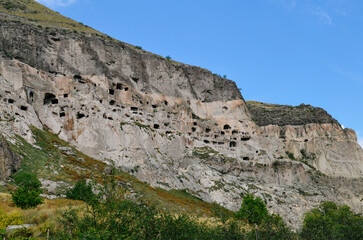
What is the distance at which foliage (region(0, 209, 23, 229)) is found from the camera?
2633 cm

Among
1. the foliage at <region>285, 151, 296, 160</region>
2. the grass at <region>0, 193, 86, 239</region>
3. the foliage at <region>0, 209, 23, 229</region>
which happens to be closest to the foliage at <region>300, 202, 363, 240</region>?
the grass at <region>0, 193, 86, 239</region>

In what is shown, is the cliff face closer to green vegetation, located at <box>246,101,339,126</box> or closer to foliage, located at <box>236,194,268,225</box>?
green vegetation, located at <box>246,101,339,126</box>

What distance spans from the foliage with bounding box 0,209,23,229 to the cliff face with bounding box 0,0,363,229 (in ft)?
89.2

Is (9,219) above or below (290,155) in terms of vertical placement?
below

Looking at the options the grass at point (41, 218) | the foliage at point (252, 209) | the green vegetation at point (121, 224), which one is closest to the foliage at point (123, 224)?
the green vegetation at point (121, 224)

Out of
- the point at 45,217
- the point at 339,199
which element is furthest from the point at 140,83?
the point at 45,217

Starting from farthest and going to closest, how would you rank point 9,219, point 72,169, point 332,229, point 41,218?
point 72,169, point 332,229, point 41,218, point 9,219

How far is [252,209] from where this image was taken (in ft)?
199

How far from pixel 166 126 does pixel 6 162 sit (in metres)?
38.6

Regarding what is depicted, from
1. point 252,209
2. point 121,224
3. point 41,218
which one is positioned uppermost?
point 252,209

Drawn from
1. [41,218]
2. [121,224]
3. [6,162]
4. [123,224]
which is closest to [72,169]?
[6,162]

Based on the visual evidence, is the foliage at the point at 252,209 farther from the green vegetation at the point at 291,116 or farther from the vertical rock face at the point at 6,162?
the green vegetation at the point at 291,116

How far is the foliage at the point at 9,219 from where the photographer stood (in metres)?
26.3

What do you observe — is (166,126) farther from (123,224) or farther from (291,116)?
(123,224)
